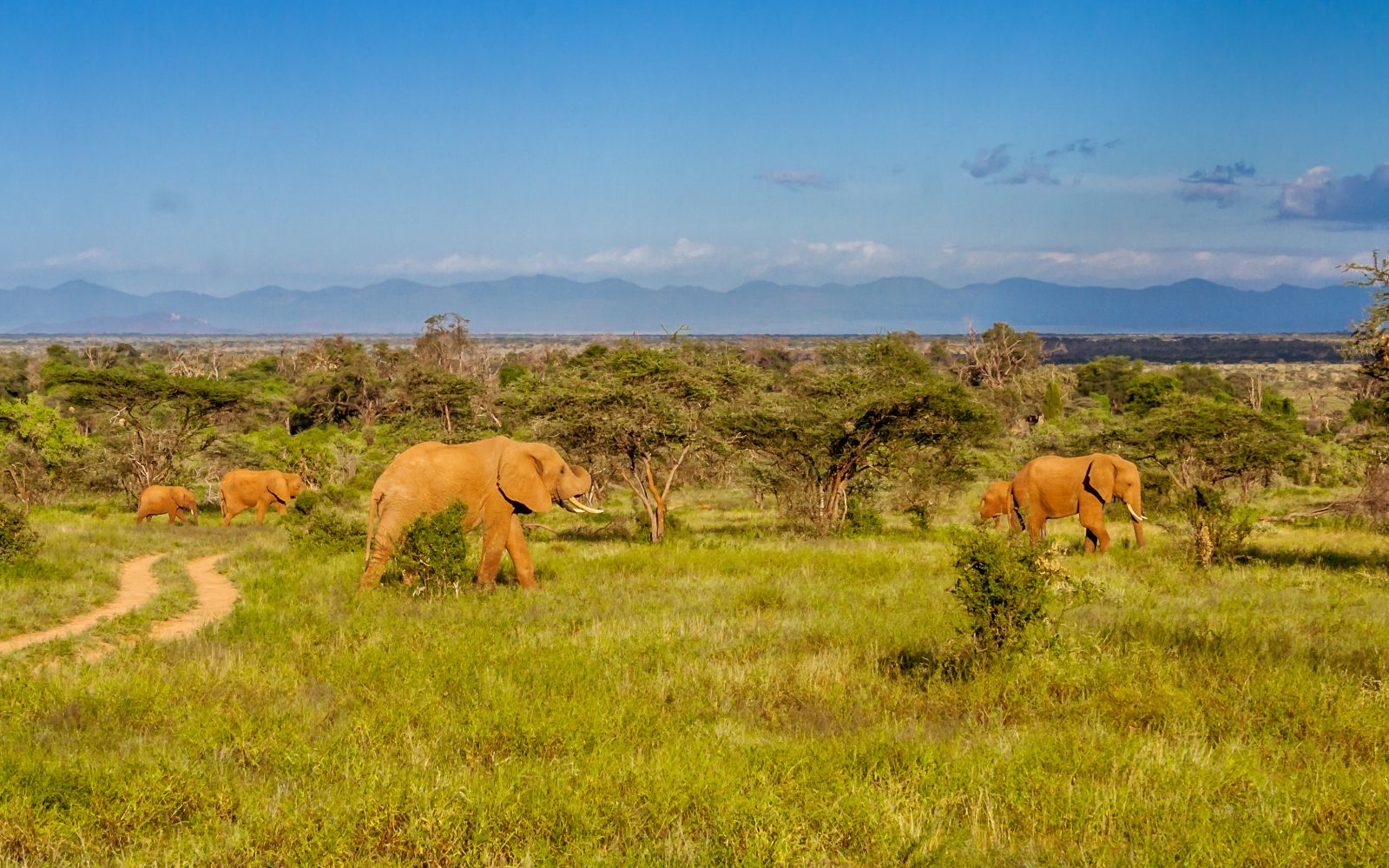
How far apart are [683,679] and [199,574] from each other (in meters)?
→ 11.7

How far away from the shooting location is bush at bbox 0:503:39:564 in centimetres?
1413

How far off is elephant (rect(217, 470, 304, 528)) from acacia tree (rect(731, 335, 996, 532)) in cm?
1334

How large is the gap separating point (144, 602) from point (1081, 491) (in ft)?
55.9

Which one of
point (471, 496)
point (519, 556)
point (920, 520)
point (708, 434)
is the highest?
point (708, 434)

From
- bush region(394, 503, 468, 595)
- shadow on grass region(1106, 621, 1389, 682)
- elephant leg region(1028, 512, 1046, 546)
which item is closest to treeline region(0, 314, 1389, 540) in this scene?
elephant leg region(1028, 512, 1046, 546)

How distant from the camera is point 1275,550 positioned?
63.3ft

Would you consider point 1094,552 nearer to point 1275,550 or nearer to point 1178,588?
point 1275,550

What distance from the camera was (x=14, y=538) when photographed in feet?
46.9

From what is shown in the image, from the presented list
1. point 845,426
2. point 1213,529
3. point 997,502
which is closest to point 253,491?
point 845,426

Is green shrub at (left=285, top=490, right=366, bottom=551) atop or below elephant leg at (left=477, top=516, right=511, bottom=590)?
below

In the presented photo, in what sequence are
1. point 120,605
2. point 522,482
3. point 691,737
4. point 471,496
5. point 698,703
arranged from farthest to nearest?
point 471,496 → point 522,482 → point 120,605 → point 698,703 → point 691,737

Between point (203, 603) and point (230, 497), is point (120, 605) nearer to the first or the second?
point (203, 603)

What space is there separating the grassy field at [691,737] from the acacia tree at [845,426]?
9.73 metres

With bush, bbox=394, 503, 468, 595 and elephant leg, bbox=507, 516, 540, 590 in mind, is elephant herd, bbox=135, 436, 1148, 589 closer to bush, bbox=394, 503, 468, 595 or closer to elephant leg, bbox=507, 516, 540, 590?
elephant leg, bbox=507, 516, 540, 590
